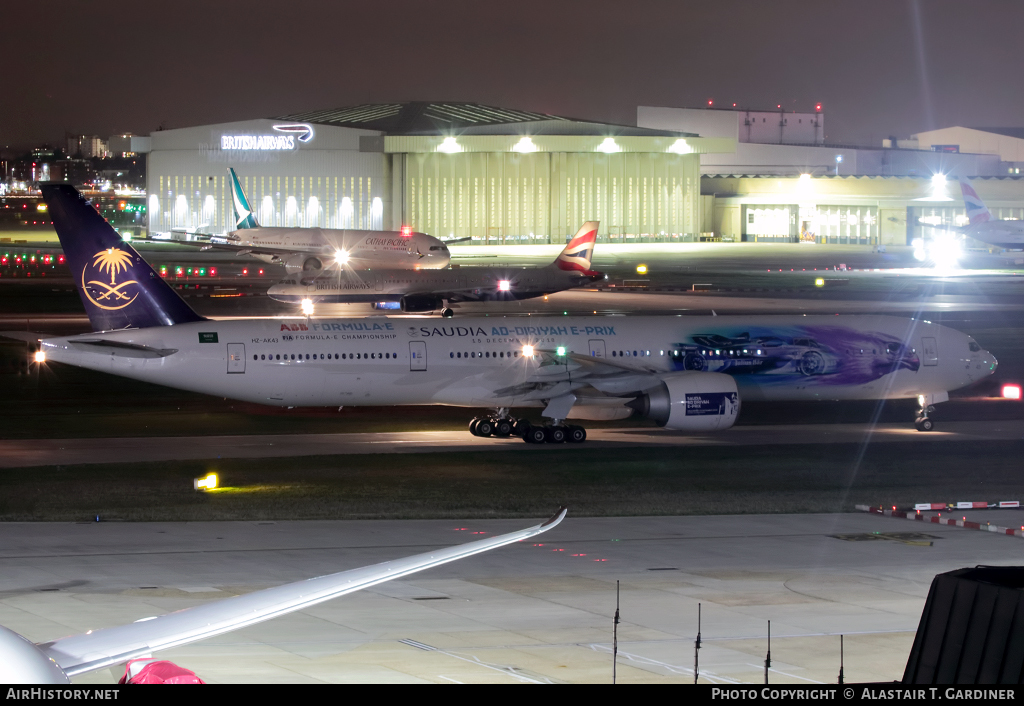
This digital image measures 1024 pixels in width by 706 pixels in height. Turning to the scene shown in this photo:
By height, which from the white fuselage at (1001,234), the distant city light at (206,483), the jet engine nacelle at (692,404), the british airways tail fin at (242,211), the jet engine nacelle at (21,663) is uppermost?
the british airways tail fin at (242,211)

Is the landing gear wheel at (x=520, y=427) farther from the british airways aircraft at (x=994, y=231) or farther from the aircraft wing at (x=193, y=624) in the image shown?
the british airways aircraft at (x=994, y=231)

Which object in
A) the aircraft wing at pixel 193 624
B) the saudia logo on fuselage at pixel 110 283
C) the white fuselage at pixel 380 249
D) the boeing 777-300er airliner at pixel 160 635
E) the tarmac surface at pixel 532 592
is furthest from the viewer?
the white fuselage at pixel 380 249

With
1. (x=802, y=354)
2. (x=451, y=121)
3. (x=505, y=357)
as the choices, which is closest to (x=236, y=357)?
(x=505, y=357)

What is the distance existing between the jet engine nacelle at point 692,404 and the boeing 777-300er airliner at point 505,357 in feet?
0.13

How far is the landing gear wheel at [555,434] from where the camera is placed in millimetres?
37094

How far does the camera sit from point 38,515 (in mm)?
26375

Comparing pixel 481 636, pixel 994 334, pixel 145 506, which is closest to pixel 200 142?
pixel 994 334

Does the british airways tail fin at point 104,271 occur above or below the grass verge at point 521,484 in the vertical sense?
above

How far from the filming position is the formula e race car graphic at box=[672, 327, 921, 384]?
3997 cm

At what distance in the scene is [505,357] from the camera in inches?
1508

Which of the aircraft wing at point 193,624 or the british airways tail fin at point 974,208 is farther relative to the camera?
the british airways tail fin at point 974,208

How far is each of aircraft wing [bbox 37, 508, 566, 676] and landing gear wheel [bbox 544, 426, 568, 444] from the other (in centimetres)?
2637

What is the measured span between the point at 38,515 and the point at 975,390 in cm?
3602

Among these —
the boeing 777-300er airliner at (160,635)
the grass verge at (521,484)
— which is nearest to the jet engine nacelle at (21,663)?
the boeing 777-300er airliner at (160,635)
